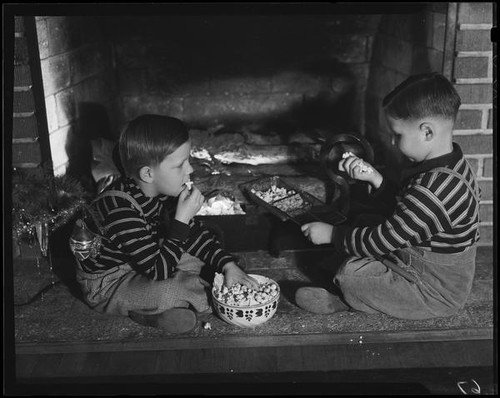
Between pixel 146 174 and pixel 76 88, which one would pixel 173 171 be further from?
pixel 76 88

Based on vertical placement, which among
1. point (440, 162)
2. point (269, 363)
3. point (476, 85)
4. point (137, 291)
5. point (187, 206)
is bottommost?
point (269, 363)

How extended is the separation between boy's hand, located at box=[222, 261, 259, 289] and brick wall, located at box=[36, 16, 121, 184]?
2.55 feet

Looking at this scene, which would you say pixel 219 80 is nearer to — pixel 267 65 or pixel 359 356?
pixel 267 65

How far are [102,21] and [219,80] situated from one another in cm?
54

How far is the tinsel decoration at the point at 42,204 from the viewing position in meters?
2.02

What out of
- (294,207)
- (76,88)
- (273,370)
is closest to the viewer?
(273,370)

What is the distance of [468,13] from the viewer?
6.59ft

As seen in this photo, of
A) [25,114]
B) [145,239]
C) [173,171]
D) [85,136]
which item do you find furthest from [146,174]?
[85,136]

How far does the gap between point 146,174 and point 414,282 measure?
2.82ft

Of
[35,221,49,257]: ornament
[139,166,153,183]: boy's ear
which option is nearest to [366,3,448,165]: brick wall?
[139,166,153,183]: boy's ear

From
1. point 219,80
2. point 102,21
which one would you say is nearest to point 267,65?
point 219,80

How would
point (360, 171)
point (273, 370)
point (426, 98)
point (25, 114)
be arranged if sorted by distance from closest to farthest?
point (273, 370) → point (426, 98) → point (360, 171) → point (25, 114)

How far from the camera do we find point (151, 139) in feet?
5.95

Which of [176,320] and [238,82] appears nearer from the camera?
[176,320]
